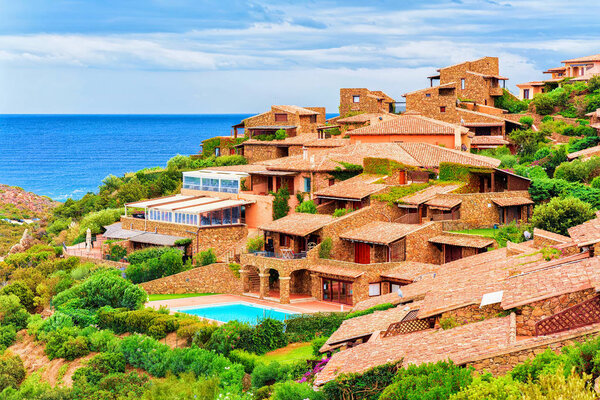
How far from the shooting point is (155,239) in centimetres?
4256

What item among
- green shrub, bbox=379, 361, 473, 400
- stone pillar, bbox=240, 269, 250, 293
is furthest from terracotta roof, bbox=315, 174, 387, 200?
green shrub, bbox=379, 361, 473, 400

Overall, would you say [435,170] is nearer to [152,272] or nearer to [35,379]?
[152,272]

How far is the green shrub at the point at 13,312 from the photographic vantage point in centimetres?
3525

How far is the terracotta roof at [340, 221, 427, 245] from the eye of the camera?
115ft

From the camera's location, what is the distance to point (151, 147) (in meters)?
193

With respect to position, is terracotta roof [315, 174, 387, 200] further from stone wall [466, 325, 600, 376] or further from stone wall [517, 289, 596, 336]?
stone wall [466, 325, 600, 376]

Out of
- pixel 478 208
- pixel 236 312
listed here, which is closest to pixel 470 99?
pixel 478 208

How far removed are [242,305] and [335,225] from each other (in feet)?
18.9

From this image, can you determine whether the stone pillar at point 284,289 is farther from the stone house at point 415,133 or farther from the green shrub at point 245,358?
the stone house at point 415,133

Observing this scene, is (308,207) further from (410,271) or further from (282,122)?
(282,122)

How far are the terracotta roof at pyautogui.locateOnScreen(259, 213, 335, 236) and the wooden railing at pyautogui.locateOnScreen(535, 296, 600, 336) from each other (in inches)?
909

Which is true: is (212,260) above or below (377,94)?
below

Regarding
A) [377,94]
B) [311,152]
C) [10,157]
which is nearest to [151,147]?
[10,157]

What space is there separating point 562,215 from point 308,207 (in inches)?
529
